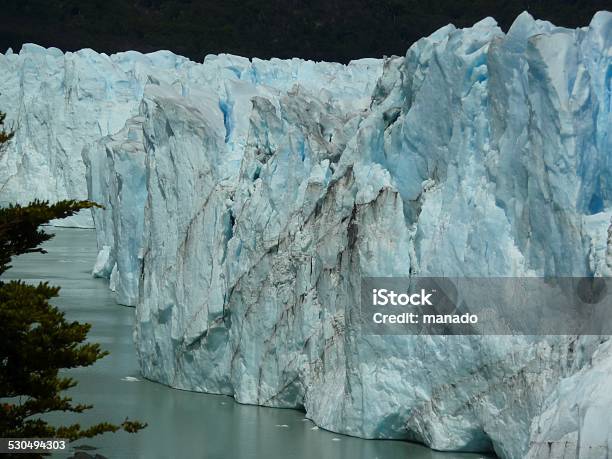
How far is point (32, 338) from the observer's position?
7.69m

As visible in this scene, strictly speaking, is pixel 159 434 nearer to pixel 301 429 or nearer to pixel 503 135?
pixel 301 429

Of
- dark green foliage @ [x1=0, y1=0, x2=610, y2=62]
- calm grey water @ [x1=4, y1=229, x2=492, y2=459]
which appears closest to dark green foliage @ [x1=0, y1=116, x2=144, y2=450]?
calm grey water @ [x1=4, y1=229, x2=492, y2=459]

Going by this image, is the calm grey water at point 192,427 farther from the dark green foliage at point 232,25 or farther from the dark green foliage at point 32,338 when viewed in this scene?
the dark green foliage at point 232,25

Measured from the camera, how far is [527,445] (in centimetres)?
1031

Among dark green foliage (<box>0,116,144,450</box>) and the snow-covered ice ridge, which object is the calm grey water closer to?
the snow-covered ice ridge

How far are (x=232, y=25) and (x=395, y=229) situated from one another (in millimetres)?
46908

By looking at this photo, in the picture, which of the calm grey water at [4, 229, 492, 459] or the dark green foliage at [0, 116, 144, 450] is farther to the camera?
the calm grey water at [4, 229, 492, 459]

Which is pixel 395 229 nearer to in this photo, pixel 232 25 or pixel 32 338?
pixel 32 338

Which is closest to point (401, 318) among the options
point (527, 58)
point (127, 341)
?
point (527, 58)

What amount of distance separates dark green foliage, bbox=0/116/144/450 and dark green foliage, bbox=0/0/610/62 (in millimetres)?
43579

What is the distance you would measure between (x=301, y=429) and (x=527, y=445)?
9.53 ft

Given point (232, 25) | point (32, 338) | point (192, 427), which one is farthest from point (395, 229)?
point (232, 25)

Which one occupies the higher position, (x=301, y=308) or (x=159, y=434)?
(x=301, y=308)

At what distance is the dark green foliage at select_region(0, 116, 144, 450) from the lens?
7.57 meters
